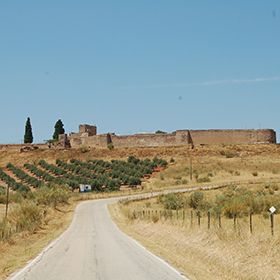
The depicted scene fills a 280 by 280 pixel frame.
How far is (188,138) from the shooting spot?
9656 centimetres

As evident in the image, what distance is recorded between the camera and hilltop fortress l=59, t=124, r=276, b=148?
Result: 9638cm

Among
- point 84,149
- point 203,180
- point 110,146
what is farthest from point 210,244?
point 84,149

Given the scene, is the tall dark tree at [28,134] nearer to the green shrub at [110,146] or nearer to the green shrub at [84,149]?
the green shrub at [84,149]

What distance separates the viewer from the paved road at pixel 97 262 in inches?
526

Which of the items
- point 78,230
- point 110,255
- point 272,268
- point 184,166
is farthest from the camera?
point 184,166

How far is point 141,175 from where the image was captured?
8156 centimetres

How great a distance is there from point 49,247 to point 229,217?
15288 mm

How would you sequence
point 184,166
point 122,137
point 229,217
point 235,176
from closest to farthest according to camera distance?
point 229,217
point 235,176
point 184,166
point 122,137

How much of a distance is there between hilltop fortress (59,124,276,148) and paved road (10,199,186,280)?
7150 centimetres

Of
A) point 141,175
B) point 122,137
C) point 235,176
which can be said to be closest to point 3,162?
point 122,137

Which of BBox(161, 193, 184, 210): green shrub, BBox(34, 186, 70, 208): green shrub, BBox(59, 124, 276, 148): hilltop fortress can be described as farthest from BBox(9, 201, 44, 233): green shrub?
BBox(59, 124, 276, 148): hilltop fortress

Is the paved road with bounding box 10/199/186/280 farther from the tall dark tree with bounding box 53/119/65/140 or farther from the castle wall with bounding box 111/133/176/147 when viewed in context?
the tall dark tree with bounding box 53/119/65/140

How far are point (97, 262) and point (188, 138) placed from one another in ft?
266

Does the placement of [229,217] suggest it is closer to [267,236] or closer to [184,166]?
[267,236]
